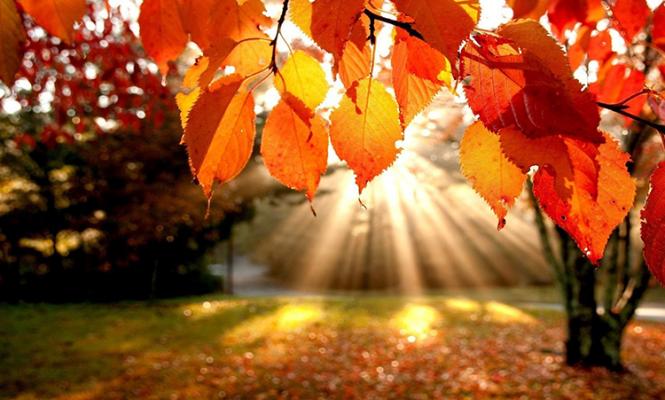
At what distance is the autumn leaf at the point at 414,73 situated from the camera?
28.2 inches

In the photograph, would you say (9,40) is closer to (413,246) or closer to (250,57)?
(250,57)

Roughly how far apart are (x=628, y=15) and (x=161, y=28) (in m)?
0.93

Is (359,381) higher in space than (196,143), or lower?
lower

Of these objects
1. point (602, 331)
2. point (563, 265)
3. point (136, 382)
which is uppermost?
point (563, 265)

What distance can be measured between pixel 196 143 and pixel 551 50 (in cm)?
44

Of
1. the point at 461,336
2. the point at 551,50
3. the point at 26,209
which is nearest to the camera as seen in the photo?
the point at 551,50

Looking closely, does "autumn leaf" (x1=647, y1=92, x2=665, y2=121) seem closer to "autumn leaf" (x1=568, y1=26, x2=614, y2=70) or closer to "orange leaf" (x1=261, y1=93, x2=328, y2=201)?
"orange leaf" (x1=261, y1=93, x2=328, y2=201)

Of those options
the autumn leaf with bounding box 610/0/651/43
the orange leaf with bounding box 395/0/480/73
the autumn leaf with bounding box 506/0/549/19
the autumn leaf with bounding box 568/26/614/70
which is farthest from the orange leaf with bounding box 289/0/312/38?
the autumn leaf with bounding box 568/26/614/70

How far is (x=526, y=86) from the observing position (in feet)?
1.80

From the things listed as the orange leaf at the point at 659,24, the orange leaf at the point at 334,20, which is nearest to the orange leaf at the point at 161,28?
the orange leaf at the point at 334,20

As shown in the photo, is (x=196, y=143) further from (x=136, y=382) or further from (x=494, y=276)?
(x=494, y=276)

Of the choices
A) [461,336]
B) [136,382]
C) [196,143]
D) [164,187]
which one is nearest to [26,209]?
[164,187]

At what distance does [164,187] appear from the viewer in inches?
508

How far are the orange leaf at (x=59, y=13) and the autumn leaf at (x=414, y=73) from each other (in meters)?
0.53
